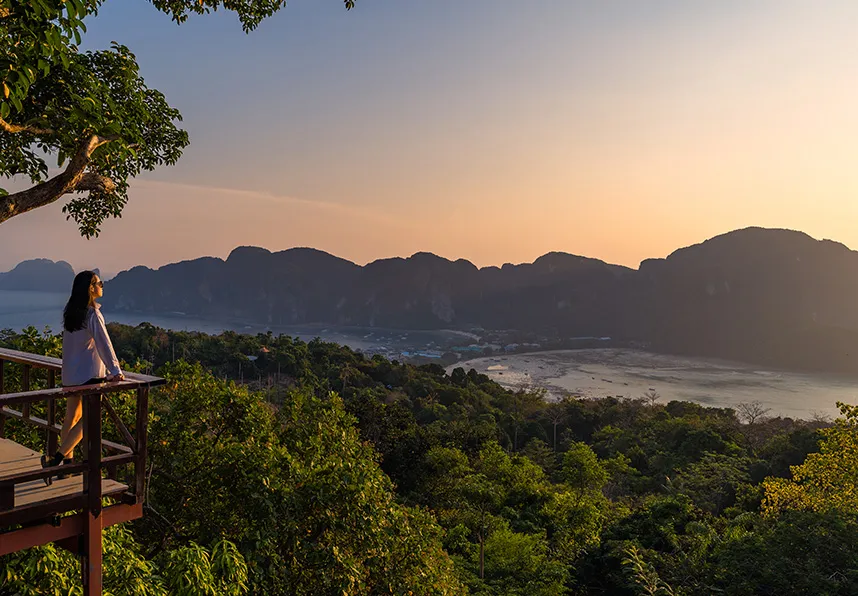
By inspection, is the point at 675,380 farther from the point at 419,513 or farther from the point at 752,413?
the point at 419,513

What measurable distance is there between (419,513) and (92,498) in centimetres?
491

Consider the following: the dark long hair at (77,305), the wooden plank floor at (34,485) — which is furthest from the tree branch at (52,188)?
the wooden plank floor at (34,485)

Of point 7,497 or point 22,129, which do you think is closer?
point 7,497

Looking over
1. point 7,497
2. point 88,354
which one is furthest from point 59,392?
point 7,497

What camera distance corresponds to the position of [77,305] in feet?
11.4

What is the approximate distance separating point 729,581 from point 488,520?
8779 mm

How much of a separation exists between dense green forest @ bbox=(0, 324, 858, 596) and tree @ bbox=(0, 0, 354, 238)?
258 cm

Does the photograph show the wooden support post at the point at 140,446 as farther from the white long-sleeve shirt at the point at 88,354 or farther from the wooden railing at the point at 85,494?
the white long-sleeve shirt at the point at 88,354

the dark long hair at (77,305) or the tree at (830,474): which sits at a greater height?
the dark long hair at (77,305)

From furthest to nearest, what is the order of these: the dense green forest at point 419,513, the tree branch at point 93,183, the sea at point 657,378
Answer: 1. the sea at point 657,378
2. the tree branch at point 93,183
3. the dense green forest at point 419,513

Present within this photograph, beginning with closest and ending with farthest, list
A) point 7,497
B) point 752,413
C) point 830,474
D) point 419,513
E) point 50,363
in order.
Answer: point 7,497
point 50,363
point 419,513
point 830,474
point 752,413

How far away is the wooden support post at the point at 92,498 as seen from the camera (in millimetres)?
3023

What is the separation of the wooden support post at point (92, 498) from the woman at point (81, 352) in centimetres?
23

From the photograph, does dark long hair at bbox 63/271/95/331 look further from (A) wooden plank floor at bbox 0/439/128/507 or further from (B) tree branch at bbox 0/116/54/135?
(B) tree branch at bbox 0/116/54/135
